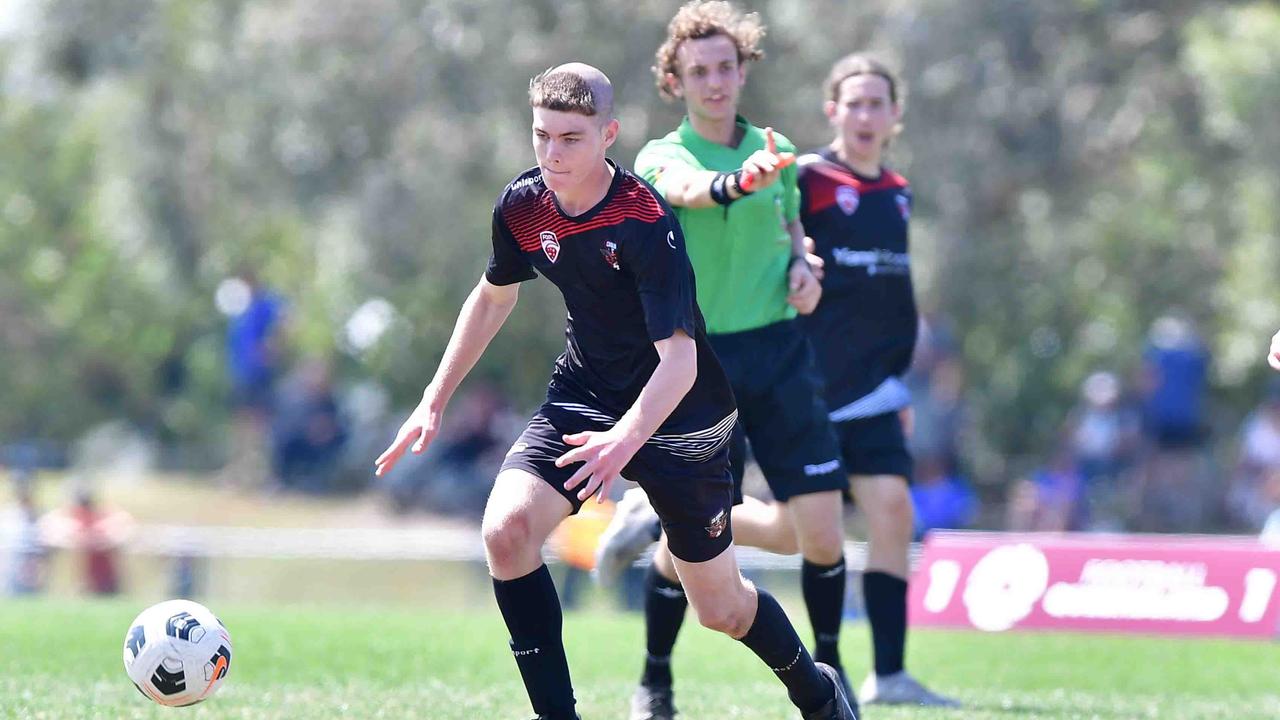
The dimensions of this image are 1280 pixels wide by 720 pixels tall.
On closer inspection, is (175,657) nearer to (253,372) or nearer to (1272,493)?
(1272,493)

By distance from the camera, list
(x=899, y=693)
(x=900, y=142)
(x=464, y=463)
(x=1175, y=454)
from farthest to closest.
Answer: (x=900, y=142) → (x=464, y=463) → (x=1175, y=454) → (x=899, y=693)

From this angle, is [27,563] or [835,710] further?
[27,563]

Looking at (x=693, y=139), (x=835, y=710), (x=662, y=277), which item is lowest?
(x=835, y=710)

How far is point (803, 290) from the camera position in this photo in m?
6.77

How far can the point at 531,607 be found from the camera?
5.53m

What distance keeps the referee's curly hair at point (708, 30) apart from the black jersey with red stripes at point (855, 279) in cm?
90

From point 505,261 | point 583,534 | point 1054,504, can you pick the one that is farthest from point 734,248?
point 1054,504

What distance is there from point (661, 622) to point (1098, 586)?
586cm

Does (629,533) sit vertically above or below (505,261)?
below

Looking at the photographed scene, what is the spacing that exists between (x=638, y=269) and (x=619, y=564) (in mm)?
2772

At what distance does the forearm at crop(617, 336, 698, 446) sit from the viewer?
5.08 m

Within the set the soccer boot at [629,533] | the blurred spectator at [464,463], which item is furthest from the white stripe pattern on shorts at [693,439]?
the blurred spectator at [464,463]

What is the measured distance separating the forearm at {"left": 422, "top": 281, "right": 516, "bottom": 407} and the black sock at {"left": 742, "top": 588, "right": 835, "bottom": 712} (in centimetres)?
122

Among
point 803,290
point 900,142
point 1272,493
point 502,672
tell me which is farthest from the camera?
point 900,142
